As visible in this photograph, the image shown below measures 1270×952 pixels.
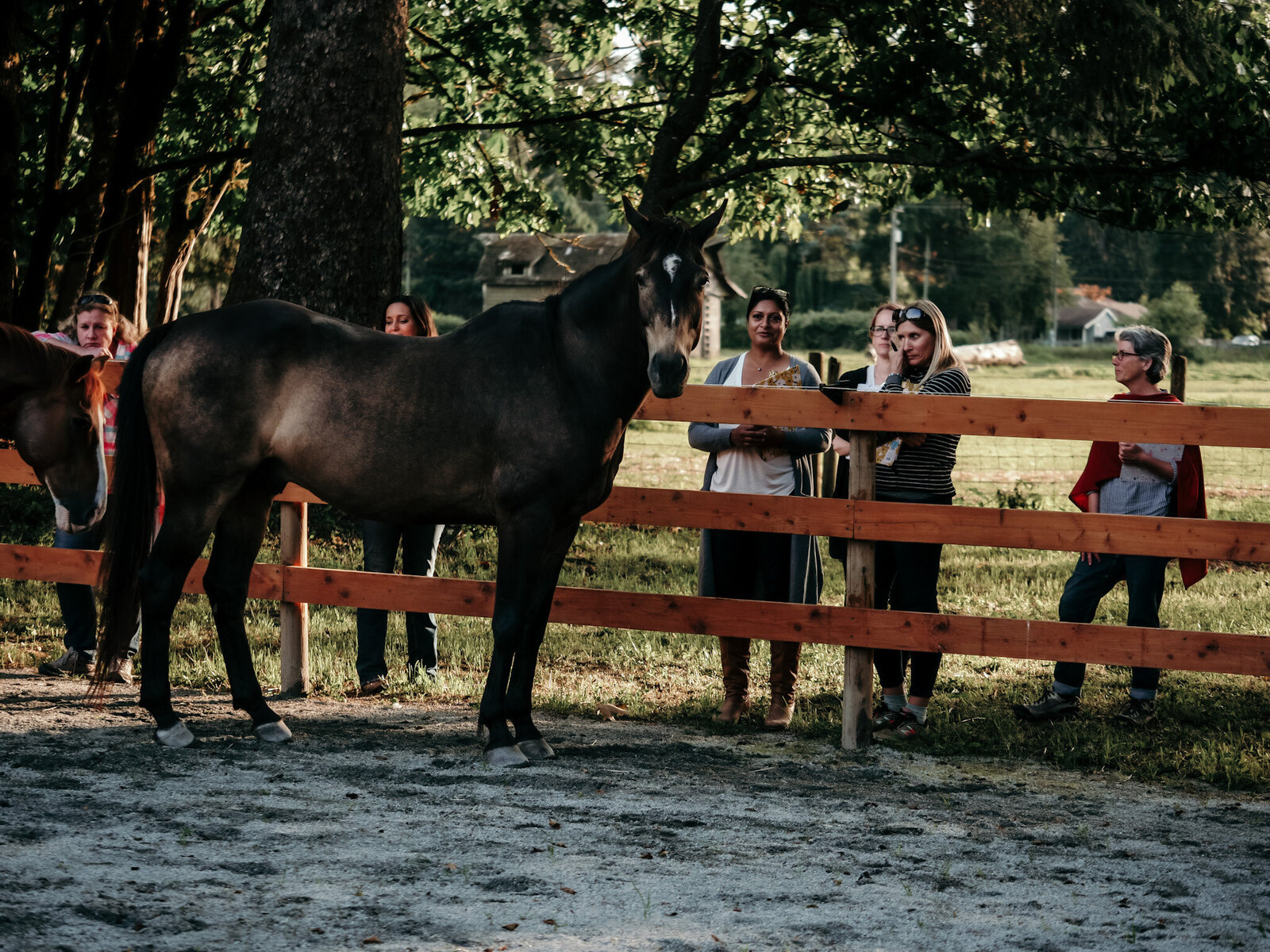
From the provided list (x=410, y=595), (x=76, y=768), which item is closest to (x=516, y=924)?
(x=76, y=768)

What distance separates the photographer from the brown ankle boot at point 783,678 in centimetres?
542

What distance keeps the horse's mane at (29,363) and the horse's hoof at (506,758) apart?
88.9 inches

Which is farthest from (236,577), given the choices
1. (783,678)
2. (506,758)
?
(783,678)

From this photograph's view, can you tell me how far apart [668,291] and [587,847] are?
6.18 feet

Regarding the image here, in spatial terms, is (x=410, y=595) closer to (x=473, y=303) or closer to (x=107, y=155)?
(x=107, y=155)

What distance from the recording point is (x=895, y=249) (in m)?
62.0

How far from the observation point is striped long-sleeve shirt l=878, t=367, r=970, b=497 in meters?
5.34

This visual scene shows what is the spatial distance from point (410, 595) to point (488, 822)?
1.75 m

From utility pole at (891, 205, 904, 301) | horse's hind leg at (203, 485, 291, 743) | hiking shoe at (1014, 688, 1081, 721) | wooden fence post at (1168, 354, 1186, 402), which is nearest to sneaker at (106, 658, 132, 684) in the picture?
horse's hind leg at (203, 485, 291, 743)

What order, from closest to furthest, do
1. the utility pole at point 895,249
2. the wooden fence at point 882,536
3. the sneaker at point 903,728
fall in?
1. the wooden fence at point 882,536
2. the sneaker at point 903,728
3. the utility pole at point 895,249

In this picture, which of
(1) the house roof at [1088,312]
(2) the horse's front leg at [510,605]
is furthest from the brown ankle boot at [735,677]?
(1) the house roof at [1088,312]

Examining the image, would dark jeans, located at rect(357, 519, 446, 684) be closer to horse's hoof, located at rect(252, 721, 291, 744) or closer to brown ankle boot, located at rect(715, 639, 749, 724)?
horse's hoof, located at rect(252, 721, 291, 744)

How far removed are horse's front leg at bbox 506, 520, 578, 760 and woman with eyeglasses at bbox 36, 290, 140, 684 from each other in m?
2.24

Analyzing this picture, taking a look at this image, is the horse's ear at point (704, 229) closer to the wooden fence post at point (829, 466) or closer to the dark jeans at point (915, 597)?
the dark jeans at point (915, 597)
